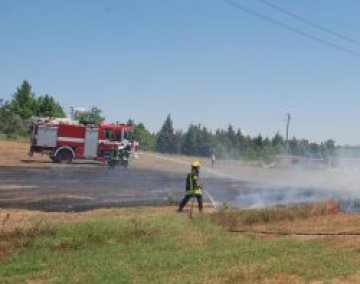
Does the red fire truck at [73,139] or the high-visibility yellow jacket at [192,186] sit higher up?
the red fire truck at [73,139]

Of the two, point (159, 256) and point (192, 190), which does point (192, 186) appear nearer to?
point (192, 190)

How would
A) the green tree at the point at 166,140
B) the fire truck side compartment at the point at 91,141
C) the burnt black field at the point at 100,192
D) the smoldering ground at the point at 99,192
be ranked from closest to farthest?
1. the burnt black field at the point at 100,192
2. the smoldering ground at the point at 99,192
3. the fire truck side compartment at the point at 91,141
4. the green tree at the point at 166,140

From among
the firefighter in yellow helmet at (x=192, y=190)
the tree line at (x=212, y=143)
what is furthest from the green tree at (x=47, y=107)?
the firefighter in yellow helmet at (x=192, y=190)

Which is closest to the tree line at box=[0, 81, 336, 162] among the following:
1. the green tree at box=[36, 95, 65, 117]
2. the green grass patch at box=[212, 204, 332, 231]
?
the green tree at box=[36, 95, 65, 117]

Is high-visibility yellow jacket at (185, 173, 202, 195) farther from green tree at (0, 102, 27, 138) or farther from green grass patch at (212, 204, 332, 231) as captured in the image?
green tree at (0, 102, 27, 138)

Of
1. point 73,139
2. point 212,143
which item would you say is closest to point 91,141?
point 73,139

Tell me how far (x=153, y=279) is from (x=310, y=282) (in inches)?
114

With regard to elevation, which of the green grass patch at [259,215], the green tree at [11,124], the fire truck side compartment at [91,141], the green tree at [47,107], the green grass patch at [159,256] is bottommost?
the green grass patch at [159,256]

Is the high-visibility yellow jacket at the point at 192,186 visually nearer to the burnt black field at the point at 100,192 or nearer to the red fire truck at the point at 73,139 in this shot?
the burnt black field at the point at 100,192

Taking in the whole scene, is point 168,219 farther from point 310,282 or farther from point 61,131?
point 61,131

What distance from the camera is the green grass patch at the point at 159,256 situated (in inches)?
434

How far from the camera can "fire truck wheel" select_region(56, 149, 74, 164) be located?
44125mm

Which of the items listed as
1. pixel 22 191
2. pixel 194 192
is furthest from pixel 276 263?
pixel 22 191

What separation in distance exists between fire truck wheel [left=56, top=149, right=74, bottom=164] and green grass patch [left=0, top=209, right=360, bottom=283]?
2862 centimetres
